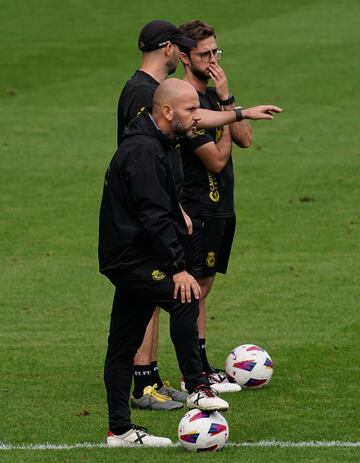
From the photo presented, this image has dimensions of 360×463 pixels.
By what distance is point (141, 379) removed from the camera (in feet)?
31.6

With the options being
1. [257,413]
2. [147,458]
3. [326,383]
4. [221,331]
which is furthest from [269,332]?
[147,458]

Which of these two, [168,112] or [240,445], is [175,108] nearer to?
[168,112]

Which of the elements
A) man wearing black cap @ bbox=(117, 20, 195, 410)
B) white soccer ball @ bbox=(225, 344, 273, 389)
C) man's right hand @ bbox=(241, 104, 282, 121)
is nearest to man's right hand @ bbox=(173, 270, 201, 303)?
man wearing black cap @ bbox=(117, 20, 195, 410)

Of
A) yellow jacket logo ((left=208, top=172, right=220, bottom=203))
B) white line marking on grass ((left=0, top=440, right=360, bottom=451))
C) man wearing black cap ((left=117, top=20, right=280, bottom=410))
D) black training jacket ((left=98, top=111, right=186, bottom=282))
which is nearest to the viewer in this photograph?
black training jacket ((left=98, top=111, right=186, bottom=282))

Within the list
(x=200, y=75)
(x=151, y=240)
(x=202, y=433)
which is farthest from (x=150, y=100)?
(x=202, y=433)

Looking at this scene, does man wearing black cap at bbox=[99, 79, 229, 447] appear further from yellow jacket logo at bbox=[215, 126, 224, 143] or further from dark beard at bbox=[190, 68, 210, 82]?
yellow jacket logo at bbox=[215, 126, 224, 143]

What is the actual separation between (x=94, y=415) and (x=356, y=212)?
29.5 ft

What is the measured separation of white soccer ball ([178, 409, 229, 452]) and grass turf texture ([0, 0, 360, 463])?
0.10 metres

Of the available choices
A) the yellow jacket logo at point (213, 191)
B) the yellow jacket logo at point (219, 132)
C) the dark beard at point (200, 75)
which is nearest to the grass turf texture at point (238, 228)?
the yellow jacket logo at point (213, 191)

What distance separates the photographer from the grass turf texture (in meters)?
9.25

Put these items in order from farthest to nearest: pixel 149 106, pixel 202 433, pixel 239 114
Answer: pixel 239 114, pixel 149 106, pixel 202 433

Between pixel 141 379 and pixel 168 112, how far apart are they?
2373 millimetres

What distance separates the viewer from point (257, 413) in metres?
9.19

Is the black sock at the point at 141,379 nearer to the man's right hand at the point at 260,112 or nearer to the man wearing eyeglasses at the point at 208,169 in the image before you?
the man wearing eyeglasses at the point at 208,169
